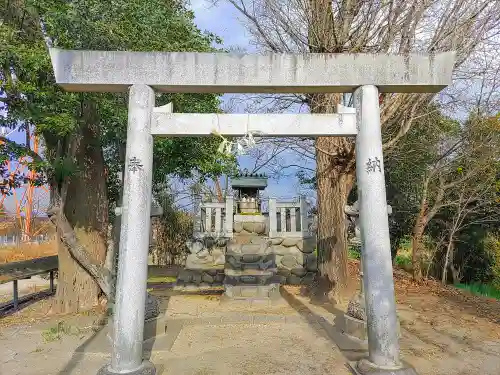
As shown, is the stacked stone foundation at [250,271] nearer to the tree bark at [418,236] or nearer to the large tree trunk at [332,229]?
the large tree trunk at [332,229]

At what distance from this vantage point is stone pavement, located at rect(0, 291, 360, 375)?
444 cm

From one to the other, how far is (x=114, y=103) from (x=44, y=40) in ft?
4.89

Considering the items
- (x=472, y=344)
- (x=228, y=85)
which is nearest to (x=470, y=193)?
(x=472, y=344)

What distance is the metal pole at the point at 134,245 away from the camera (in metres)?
3.75

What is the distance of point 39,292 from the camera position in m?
10.2

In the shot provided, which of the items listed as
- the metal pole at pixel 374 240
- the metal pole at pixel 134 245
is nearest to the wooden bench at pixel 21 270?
the metal pole at pixel 134 245

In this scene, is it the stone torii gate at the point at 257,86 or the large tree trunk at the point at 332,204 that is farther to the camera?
the large tree trunk at the point at 332,204

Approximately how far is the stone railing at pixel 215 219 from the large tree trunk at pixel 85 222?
3.29 m

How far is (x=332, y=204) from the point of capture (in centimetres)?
840

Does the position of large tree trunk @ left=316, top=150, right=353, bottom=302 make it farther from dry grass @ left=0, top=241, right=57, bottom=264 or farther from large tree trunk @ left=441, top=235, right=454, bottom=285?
dry grass @ left=0, top=241, right=57, bottom=264

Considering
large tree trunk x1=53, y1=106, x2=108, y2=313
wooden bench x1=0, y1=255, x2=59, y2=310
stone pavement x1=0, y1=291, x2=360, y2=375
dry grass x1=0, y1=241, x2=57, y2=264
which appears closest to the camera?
stone pavement x1=0, y1=291, x2=360, y2=375

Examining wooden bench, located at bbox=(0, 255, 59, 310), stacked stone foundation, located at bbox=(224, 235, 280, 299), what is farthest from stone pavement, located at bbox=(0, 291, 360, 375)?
wooden bench, located at bbox=(0, 255, 59, 310)

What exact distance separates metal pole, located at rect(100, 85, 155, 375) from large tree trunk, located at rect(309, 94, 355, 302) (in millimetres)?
4921

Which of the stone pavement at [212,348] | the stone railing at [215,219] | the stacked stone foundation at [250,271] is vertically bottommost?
the stone pavement at [212,348]
